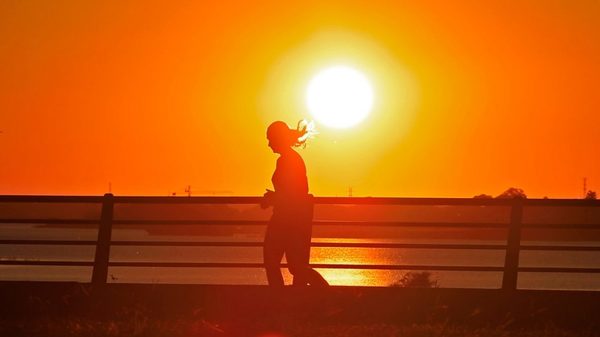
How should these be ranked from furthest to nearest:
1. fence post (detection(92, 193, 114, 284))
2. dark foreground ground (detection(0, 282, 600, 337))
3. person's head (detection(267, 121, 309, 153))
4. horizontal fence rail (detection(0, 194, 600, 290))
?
fence post (detection(92, 193, 114, 284))
horizontal fence rail (detection(0, 194, 600, 290))
person's head (detection(267, 121, 309, 153))
dark foreground ground (detection(0, 282, 600, 337))

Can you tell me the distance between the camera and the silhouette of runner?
13258mm

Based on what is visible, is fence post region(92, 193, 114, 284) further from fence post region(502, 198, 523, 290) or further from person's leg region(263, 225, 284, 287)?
fence post region(502, 198, 523, 290)

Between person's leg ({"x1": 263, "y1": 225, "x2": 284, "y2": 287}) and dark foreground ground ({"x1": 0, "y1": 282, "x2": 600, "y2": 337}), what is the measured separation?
16cm

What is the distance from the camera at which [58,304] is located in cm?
1349

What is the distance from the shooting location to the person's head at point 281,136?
1309 centimetres

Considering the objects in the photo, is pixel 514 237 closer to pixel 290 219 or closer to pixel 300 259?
pixel 300 259

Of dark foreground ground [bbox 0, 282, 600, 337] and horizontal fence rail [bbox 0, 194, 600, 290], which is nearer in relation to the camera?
dark foreground ground [bbox 0, 282, 600, 337]

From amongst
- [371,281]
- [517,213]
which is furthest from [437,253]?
[517,213]

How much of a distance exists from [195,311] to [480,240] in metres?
162

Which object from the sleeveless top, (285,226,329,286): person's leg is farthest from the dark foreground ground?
the sleeveless top

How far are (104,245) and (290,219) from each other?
110 inches

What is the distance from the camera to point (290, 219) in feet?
43.7

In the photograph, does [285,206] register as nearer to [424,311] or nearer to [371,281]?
[424,311]

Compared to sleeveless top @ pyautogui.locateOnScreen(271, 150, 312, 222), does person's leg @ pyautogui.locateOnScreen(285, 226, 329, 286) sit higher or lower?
lower
